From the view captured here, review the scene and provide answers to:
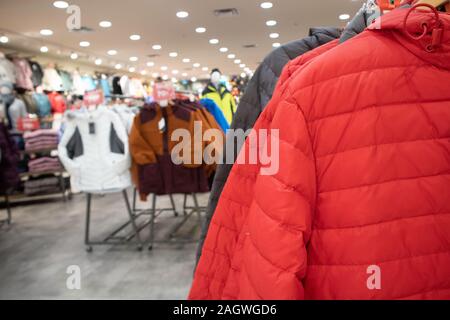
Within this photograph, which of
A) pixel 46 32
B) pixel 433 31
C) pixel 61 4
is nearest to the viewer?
→ pixel 433 31

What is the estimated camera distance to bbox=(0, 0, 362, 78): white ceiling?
722cm

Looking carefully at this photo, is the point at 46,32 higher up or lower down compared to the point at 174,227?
higher up

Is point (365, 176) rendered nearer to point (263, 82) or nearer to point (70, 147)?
point (263, 82)

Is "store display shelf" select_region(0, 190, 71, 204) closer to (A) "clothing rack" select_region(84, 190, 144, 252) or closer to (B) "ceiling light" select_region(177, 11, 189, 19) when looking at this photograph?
(A) "clothing rack" select_region(84, 190, 144, 252)

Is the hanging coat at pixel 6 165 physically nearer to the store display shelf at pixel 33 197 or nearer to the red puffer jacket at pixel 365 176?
the store display shelf at pixel 33 197

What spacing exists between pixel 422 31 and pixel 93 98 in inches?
141

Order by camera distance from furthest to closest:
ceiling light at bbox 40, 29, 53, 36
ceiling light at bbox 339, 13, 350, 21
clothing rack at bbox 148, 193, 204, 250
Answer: ceiling light at bbox 339, 13, 350, 21, ceiling light at bbox 40, 29, 53, 36, clothing rack at bbox 148, 193, 204, 250

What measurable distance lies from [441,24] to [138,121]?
3133 mm

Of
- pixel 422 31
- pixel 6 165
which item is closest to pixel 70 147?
pixel 6 165

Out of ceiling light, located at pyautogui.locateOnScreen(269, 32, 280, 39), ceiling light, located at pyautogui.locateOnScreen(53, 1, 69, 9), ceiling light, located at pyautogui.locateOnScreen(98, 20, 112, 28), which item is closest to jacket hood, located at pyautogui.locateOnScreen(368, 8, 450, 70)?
ceiling light, located at pyautogui.locateOnScreen(53, 1, 69, 9)

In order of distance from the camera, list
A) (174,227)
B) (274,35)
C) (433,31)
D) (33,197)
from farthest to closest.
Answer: (274,35) < (33,197) < (174,227) < (433,31)

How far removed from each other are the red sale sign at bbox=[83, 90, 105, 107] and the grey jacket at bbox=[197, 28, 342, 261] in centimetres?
295

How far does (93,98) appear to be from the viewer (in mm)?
4000

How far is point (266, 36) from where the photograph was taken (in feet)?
36.3
